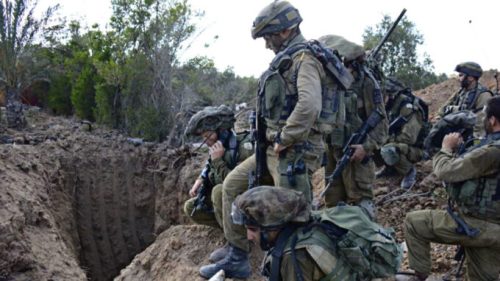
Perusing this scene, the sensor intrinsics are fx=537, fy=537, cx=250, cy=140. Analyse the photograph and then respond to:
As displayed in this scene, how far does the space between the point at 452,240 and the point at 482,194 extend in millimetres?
443

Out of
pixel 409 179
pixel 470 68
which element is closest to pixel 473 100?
pixel 470 68

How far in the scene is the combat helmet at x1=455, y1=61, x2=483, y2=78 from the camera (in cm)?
712

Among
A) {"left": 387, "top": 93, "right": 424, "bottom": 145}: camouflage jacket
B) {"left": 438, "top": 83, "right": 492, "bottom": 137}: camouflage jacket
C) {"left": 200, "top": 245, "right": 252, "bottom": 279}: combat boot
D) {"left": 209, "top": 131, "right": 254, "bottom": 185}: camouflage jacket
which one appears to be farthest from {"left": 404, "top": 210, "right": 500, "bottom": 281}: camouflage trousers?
{"left": 438, "top": 83, "right": 492, "bottom": 137}: camouflage jacket

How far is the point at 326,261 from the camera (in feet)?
10.00

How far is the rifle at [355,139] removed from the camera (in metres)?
5.06

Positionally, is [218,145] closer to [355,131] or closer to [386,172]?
[355,131]

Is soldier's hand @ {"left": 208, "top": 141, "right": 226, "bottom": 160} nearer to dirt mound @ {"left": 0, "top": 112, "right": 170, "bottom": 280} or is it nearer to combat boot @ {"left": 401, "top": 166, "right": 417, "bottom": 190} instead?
combat boot @ {"left": 401, "top": 166, "right": 417, "bottom": 190}

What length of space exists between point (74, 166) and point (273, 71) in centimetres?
639

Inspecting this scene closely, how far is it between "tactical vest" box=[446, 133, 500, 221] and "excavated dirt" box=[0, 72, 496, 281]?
2.09m

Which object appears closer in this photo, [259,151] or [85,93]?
[259,151]

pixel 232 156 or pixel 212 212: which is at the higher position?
pixel 232 156

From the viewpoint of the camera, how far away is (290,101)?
416 cm

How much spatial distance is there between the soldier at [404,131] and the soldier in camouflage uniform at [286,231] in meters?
4.05

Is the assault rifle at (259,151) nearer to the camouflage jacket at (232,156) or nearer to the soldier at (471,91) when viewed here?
the camouflage jacket at (232,156)
